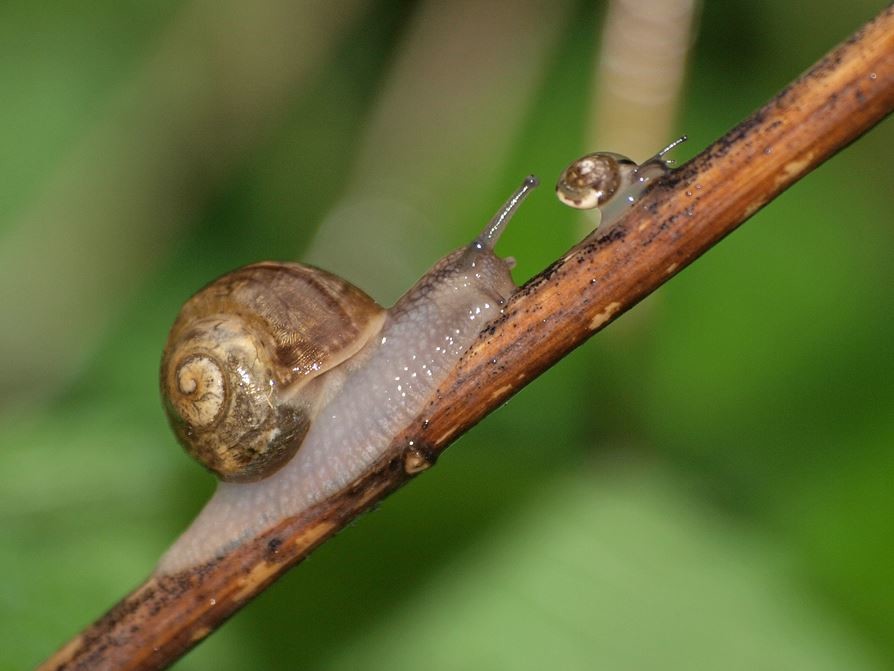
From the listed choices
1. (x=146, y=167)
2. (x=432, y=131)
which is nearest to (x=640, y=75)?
(x=432, y=131)

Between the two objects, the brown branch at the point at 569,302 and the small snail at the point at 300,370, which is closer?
the brown branch at the point at 569,302

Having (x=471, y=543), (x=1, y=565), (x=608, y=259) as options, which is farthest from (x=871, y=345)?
(x=1, y=565)

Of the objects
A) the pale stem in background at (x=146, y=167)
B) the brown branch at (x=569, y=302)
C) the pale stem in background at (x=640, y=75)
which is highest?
the pale stem in background at (x=146, y=167)

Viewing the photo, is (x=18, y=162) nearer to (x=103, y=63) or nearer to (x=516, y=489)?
(x=103, y=63)

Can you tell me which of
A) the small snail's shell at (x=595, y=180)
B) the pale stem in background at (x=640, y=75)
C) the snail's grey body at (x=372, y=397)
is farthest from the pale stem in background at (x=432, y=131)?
the small snail's shell at (x=595, y=180)

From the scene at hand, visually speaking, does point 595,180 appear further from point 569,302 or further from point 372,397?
point 372,397

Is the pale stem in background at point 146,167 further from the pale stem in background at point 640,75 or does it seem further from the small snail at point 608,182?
the small snail at point 608,182
